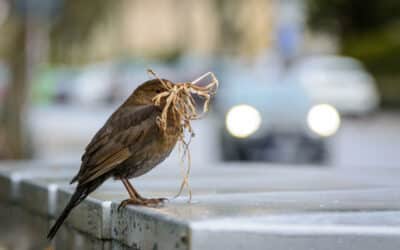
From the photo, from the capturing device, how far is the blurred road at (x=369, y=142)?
23.2m

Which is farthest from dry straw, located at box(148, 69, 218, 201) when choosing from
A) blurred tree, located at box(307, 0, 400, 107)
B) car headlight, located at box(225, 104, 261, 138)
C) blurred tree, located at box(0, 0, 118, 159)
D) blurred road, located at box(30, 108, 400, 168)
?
blurred tree, located at box(307, 0, 400, 107)

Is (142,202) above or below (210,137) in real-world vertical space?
above

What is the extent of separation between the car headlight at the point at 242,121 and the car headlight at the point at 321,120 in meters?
0.89

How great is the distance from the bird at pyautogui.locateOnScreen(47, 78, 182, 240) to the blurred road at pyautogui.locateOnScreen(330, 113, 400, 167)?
12.3 metres

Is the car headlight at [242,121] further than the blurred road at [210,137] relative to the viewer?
No

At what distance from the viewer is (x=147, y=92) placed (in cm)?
519

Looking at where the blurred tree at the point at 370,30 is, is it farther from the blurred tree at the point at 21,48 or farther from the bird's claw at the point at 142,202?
the bird's claw at the point at 142,202

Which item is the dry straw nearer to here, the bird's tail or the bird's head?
the bird's head

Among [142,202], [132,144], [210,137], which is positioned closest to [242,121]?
[210,137]

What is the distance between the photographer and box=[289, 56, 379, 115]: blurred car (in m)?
41.6

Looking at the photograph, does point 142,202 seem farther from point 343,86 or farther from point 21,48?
point 343,86

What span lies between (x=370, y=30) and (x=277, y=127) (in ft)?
96.0

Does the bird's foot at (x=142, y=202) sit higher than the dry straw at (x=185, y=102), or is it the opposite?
the dry straw at (x=185, y=102)

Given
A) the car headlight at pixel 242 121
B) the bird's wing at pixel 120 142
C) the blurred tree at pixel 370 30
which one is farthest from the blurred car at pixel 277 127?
the blurred tree at pixel 370 30
